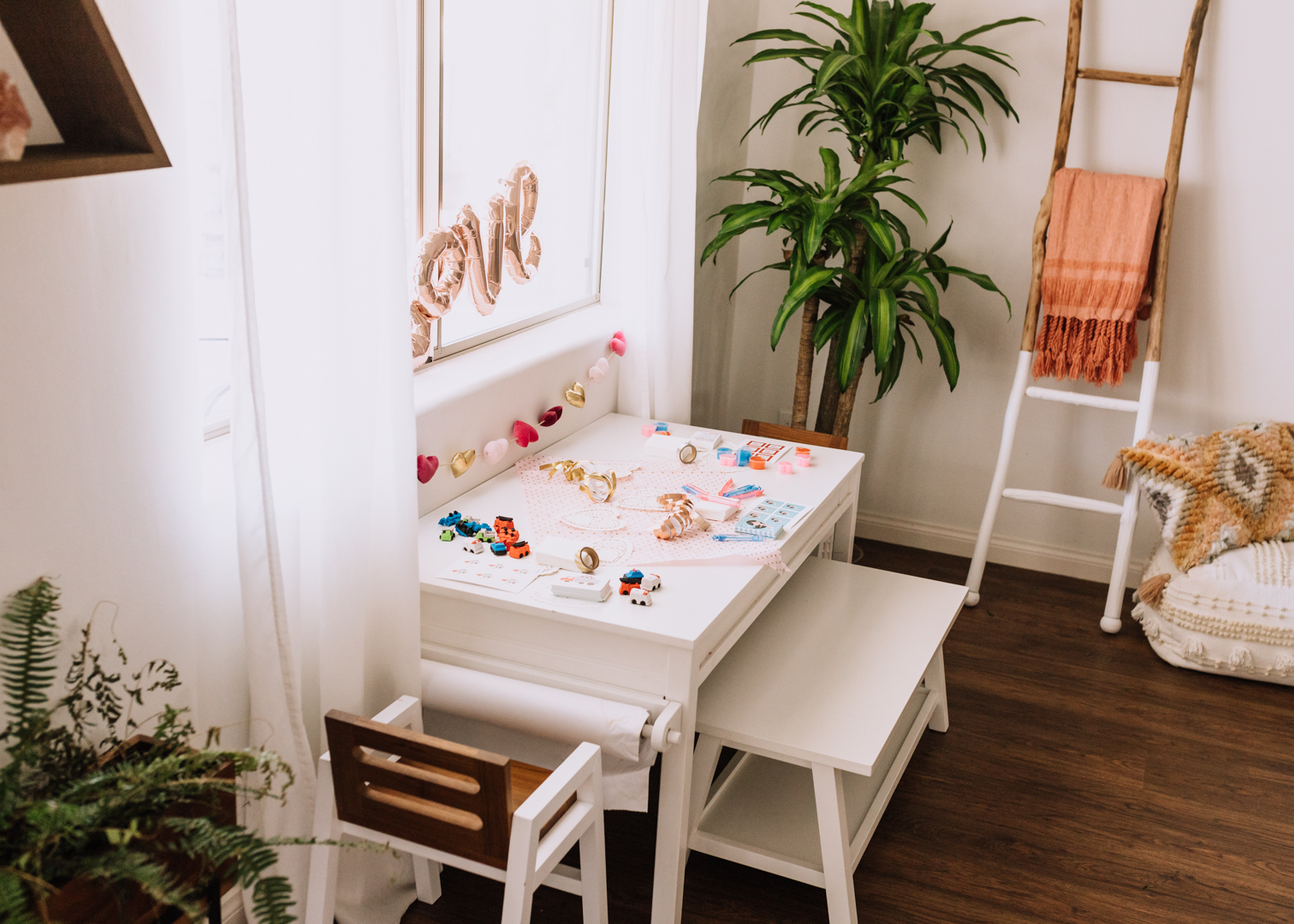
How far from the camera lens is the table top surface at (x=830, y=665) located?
177 cm

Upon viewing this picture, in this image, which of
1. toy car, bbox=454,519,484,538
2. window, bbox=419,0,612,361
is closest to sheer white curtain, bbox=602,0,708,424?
window, bbox=419,0,612,361

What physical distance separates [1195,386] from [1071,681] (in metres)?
0.97

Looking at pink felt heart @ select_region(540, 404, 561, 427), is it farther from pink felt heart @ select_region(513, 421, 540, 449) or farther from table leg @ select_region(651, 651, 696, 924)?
table leg @ select_region(651, 651, 696, 924)

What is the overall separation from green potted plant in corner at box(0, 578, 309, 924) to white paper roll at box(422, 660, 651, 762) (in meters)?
0.49

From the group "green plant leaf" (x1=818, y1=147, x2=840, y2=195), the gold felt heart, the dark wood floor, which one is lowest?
the dark wood floor

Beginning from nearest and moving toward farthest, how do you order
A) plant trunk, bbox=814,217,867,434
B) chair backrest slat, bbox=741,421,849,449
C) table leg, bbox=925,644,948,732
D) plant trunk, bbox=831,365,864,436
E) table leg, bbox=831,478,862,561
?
table leg, bbox=925,644,948,732 → table leg, bbox=831,478,862,561 → chair backrest slat, bbox=741,421,849,449 → plant trunk, bbox=814,217,867,434 → plant trunk, bbox=831,365,864,436

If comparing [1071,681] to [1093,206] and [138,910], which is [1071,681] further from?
[138,910]

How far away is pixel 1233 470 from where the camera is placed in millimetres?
2818

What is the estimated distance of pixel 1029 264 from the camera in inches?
124

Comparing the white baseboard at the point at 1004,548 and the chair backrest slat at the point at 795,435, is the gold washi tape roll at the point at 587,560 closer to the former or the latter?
the chair backrest slat at the point at 795,435

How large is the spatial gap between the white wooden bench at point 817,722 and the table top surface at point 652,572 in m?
0.17

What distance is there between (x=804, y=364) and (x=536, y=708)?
1.70 m

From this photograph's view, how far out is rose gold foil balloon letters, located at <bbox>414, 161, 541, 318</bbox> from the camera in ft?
6.54

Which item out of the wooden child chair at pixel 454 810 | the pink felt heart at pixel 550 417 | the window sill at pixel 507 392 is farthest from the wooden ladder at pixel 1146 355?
the wooden child chair at pixel 454 810
